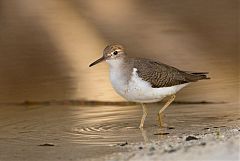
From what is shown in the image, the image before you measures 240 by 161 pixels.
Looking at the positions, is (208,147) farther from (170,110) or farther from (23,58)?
(23,58)

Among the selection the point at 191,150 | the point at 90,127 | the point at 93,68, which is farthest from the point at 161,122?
the point at 93,68

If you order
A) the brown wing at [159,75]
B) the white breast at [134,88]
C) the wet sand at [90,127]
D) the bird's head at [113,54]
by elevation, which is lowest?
the wet sand at [90,127]

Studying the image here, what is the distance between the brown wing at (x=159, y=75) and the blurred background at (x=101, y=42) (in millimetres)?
1339

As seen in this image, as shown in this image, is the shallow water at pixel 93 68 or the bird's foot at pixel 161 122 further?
the bird's foot at pixel 161 122

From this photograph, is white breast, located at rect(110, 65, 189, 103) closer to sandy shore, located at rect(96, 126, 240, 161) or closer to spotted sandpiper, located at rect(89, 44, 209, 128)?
spotted sandpiper, located at rect(89, 44, 209, 128)

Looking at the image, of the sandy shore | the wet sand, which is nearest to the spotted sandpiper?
the wet sand

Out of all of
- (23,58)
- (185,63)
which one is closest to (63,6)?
(23,58)

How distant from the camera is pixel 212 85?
12492 mm

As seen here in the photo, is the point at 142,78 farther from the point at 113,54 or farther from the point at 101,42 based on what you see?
the point at 101,42

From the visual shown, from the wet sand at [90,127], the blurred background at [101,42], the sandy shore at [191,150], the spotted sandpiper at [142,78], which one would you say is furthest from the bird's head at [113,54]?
the sandy shore at [191,150]

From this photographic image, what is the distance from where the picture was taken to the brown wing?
9984 millimetres

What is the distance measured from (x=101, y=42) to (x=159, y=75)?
201 inches

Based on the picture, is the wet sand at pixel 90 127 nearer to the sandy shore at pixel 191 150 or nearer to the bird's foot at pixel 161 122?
the bird's foot at pixel 161 122

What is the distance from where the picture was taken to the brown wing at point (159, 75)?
998 cm
